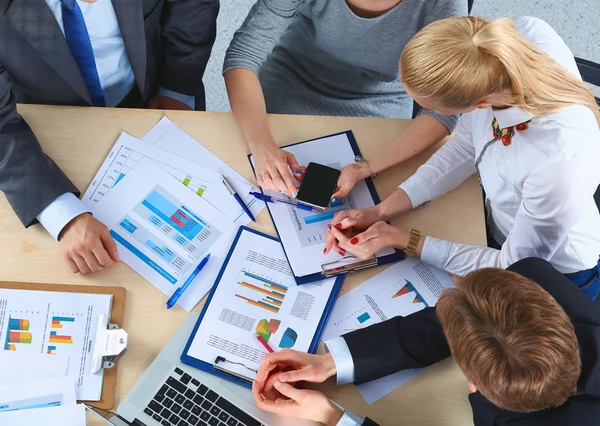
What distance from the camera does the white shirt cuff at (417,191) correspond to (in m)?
1.36

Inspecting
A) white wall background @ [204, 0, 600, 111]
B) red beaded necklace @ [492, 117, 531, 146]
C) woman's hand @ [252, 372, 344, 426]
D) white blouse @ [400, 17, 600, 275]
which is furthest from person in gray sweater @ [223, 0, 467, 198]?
white wall background @ [204, 0, 600, 111]

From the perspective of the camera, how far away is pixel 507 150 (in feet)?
4.10

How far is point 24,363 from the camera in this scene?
1.16 m

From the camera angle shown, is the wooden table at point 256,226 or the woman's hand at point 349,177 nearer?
the wooden table at point 256,226

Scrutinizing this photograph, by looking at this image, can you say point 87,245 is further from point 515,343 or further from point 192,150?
point 515,343

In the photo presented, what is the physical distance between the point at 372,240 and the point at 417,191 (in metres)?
0.17

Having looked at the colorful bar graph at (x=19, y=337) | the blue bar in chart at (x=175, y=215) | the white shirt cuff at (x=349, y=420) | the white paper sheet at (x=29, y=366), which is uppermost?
the blue bar in chart at (x=175, y=215)

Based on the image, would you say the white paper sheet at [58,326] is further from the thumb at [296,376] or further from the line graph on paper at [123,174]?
the thumb at [296,376]

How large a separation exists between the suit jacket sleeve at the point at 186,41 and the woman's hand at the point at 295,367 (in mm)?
873

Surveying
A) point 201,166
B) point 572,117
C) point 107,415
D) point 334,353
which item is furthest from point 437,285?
point 107,415

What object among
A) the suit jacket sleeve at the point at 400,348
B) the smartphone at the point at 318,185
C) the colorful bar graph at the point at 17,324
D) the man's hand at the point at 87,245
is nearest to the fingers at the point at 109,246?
the man's hand at the point at 87,245

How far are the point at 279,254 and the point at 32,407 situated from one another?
22.5 inches

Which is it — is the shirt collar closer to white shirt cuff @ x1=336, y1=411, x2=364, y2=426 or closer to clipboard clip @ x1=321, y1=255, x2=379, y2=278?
clipboard clip @ x1=321, y1=255, x2=379, y2=278

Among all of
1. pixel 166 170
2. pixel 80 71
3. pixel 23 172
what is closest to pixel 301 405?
pixel 166 170
